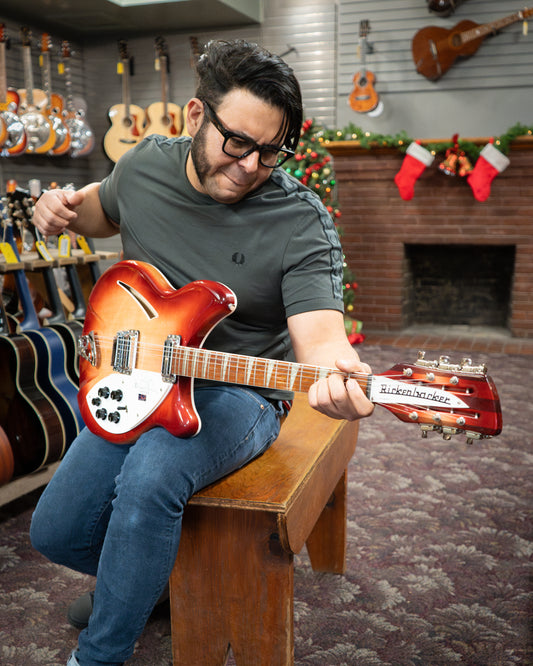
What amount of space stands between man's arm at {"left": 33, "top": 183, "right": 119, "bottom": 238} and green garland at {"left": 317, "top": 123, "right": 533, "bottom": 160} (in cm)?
359

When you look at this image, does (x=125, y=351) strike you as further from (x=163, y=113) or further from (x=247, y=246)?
(x=163, y=113)

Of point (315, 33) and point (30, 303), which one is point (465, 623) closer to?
point (30, 303)

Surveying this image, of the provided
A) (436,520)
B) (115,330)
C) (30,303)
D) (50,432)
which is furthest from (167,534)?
(30,303)

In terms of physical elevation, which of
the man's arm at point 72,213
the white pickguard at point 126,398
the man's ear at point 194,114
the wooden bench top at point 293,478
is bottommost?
the wooden bench top at point 293,478

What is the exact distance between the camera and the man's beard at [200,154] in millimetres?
1359

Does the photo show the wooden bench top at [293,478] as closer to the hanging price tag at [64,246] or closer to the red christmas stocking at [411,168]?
the hanging price tag at [64,246]

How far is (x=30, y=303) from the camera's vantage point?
244 centimetres

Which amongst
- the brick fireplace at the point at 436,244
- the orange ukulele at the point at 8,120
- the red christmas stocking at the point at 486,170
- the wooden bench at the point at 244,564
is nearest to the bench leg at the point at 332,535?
the wooden bench at the point at 244,564

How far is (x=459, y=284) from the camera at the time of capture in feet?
18.0

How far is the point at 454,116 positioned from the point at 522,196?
2.67 feet

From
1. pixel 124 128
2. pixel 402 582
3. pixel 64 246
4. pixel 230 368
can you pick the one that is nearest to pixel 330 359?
pixel 230 368

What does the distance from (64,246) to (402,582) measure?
5.91ft

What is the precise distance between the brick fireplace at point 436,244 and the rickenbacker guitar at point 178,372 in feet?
13.1

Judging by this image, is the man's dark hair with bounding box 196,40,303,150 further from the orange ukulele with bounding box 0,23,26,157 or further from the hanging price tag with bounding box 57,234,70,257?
the orange ukulele with bounding box 0,23,26,157
